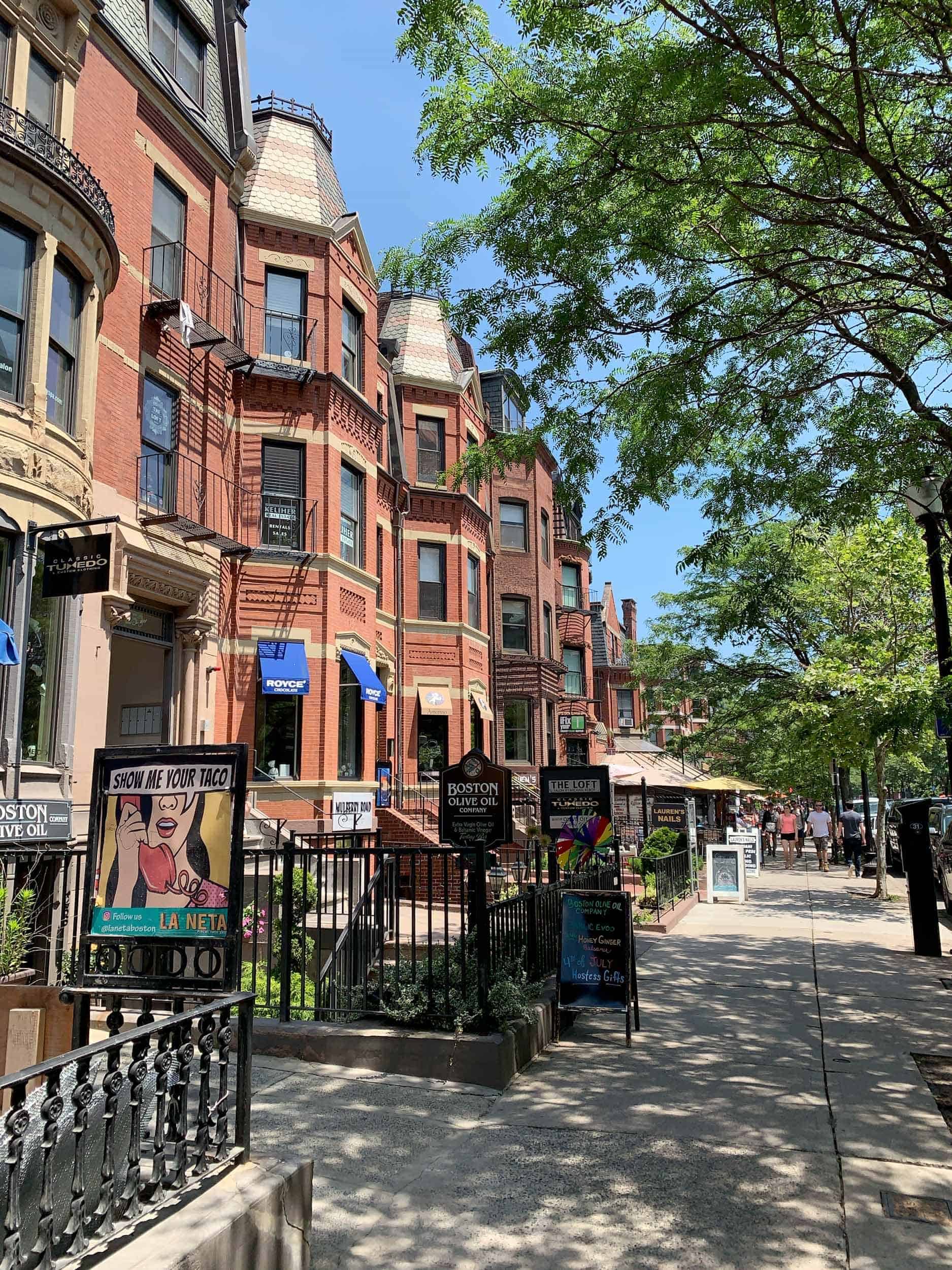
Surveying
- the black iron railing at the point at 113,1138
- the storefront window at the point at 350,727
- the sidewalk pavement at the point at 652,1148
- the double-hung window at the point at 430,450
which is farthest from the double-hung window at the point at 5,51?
the double-hung window at the point at 430,450

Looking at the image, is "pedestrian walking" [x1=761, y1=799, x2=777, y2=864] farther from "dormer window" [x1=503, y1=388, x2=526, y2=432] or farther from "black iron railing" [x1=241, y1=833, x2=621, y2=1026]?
"black iron railing" [x1=241, y1=833, x2=621, y2=1026]

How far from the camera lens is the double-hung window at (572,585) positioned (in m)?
40.8

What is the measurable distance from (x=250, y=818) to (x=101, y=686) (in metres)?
3.68

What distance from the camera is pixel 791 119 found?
8250 mm

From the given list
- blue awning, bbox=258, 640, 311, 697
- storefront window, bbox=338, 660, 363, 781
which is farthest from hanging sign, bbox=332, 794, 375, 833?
blue awning, bbox=258, 640, 311, 697

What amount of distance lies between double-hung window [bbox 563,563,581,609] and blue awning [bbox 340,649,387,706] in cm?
2108

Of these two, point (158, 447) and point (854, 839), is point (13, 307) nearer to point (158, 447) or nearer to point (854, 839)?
point (158, 447)

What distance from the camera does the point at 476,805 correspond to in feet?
24.3

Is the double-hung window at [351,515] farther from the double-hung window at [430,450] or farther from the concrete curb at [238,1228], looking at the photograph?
the concrete curb at [238,1228]

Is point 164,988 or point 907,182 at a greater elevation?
point 907,182

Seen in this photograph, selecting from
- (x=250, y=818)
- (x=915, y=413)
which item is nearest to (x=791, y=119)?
(x=915, y=413)

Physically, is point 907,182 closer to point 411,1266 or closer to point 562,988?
point 562,988

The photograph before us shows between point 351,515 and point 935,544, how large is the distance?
12.5 meters

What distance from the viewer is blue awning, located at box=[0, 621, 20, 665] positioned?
33.1 ft
